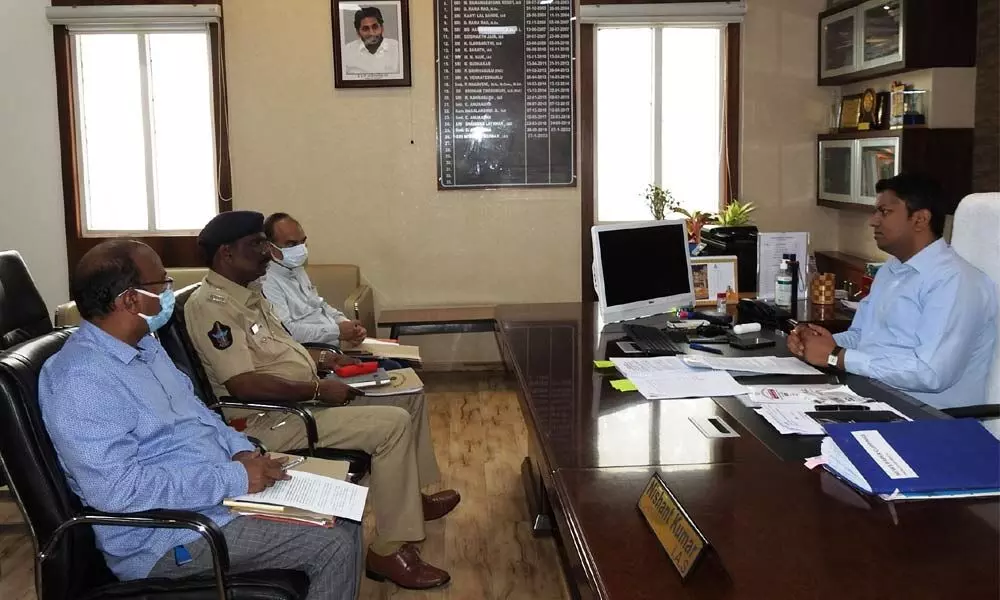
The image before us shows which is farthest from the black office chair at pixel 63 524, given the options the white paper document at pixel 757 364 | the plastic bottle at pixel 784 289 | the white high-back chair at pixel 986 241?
the plastic bottle at pixel 784 289

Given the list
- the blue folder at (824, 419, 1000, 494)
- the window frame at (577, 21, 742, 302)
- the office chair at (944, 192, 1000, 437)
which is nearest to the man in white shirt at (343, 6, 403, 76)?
the window frame at (577, 21, 742, 302)

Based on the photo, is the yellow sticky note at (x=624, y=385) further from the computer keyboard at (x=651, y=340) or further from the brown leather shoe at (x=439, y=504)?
the brown leather shoe at (x=439, y=504)

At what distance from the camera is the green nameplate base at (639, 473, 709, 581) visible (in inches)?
53.3

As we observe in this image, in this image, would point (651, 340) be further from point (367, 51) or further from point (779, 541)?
point (367, 51)

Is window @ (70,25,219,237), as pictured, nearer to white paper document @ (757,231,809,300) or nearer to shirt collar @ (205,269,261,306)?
shirt collar @ (205,269,261,306)

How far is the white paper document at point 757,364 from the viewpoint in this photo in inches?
104

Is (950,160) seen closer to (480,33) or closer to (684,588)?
(480,33)

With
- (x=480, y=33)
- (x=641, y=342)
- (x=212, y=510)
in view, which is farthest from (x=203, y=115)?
(x=212, y=510)

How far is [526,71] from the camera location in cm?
556

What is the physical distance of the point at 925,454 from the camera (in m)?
1.75

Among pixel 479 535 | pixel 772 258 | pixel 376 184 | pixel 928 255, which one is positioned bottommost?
pixel 479 535

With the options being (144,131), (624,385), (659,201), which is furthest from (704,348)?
(144,131)

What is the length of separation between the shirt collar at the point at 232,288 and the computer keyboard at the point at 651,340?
4.34ft

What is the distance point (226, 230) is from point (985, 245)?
2366 millimetres
